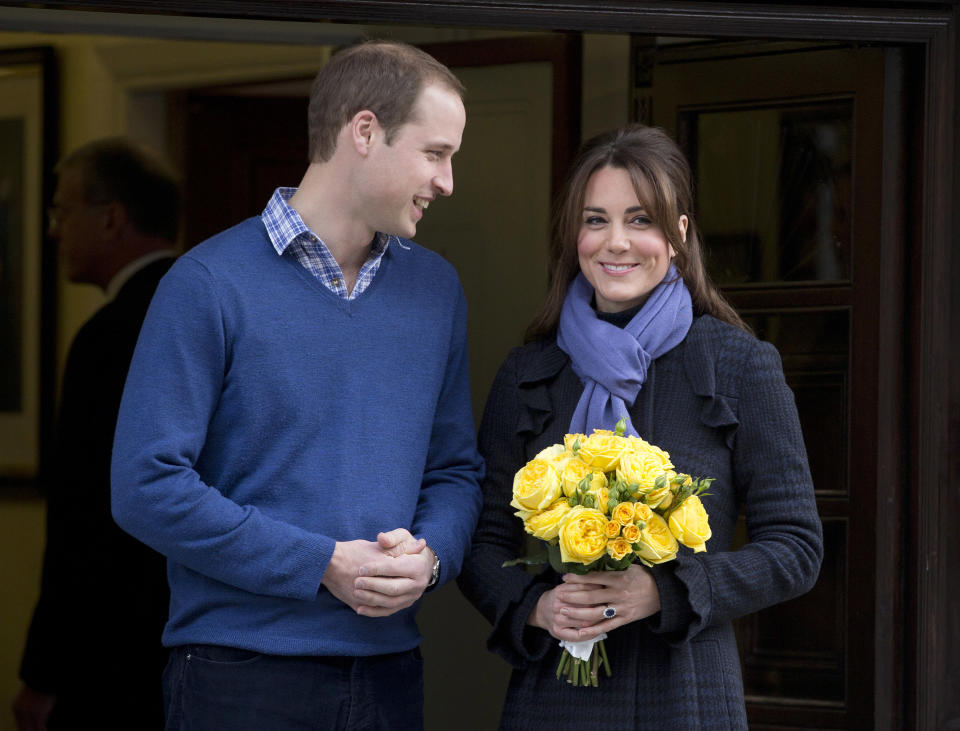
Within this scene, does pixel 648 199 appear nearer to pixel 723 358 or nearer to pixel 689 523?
pixel 723 358

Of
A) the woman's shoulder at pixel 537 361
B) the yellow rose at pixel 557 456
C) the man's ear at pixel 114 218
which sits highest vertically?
the man's ear at pixel 114 218

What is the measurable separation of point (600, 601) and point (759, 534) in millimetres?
374

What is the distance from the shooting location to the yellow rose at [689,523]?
2.33 m

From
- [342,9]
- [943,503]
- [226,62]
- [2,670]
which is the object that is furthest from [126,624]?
[943,503]

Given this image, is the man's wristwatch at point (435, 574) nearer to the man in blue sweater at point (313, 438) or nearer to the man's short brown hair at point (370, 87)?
the man in blue sweater at point (313, 438)

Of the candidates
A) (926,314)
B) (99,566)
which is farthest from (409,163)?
(99,566)

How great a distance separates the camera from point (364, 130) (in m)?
2.59

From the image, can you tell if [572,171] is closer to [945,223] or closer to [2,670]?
[945,223]

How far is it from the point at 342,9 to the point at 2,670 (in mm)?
3377

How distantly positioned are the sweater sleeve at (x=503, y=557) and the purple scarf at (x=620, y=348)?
18 centimetres

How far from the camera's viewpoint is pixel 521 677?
2641 mm

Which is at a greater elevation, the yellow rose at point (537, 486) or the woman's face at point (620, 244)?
the woman's face at point (620, 244)

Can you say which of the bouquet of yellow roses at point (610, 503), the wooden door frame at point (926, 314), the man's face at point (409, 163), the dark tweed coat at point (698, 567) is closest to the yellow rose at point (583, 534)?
the bouquet of yellow roses at point (610, 503)

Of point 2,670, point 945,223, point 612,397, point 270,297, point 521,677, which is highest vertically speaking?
point 945,223
